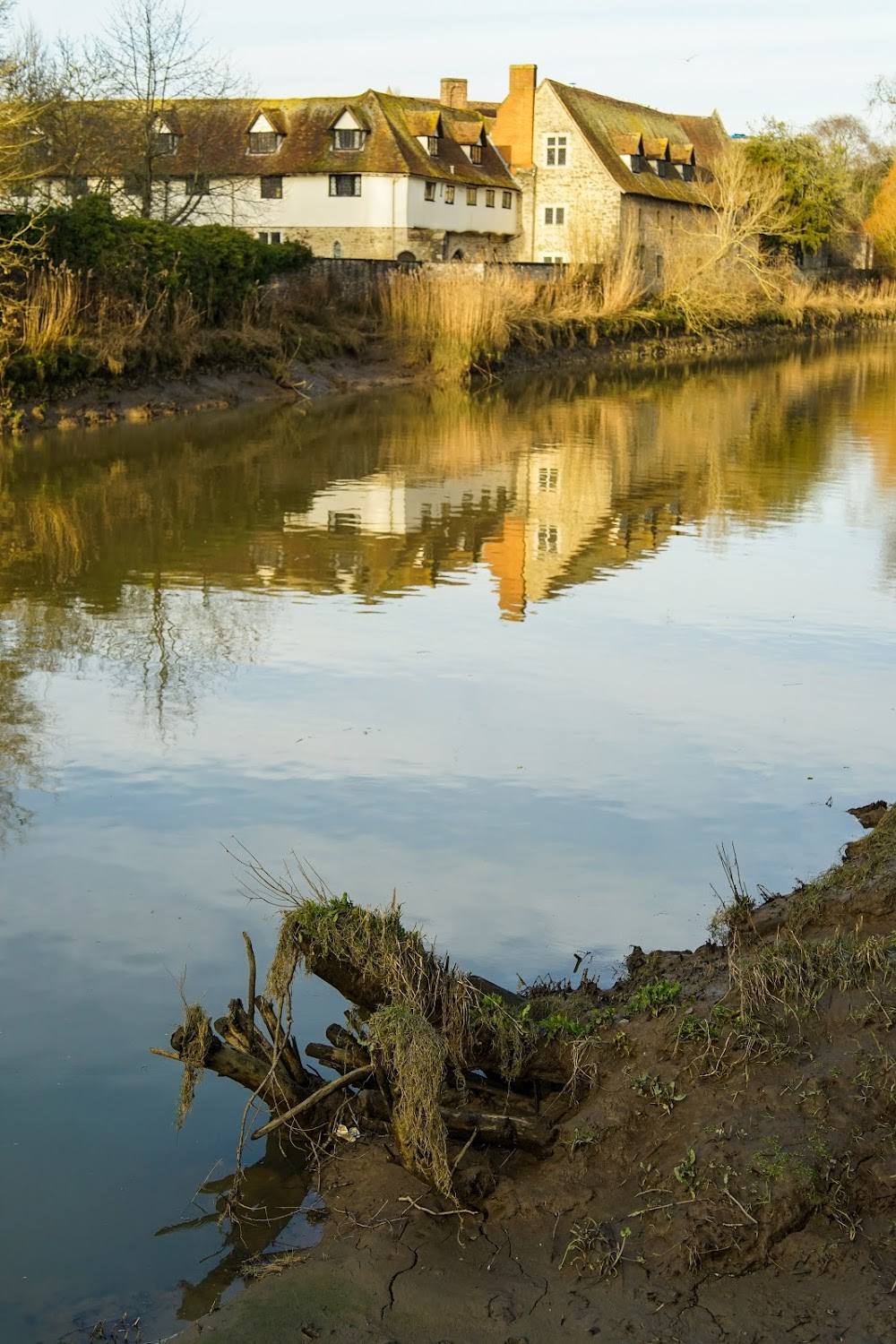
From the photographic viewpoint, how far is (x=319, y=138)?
201 ft

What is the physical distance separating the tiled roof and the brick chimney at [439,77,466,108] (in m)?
4.63

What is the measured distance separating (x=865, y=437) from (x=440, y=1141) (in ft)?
76.6

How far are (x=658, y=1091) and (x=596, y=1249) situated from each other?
61cm

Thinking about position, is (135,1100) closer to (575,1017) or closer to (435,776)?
(575,1017)

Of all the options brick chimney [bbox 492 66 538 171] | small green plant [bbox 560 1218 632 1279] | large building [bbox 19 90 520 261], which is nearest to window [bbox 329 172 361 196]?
large building [bbox 19 90 520 261]

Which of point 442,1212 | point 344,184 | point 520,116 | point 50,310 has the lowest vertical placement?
point 442,1212

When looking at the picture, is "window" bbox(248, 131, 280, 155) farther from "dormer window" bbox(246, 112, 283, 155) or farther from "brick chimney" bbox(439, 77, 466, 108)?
"brick chimney" bbox(439, 77, 466, 108)

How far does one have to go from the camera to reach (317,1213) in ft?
15.9

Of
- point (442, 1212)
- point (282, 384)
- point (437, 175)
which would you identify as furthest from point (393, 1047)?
point (437, 175)

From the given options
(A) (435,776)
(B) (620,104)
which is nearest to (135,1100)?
(A) (435,776)

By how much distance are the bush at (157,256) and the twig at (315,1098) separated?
22.7 m

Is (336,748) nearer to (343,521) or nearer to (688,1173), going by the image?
(688,1173)

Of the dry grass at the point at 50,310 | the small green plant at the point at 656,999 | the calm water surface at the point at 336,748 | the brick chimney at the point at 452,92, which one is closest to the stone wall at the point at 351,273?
the dry grass at the point at 50,310

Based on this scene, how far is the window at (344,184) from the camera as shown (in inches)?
2352
